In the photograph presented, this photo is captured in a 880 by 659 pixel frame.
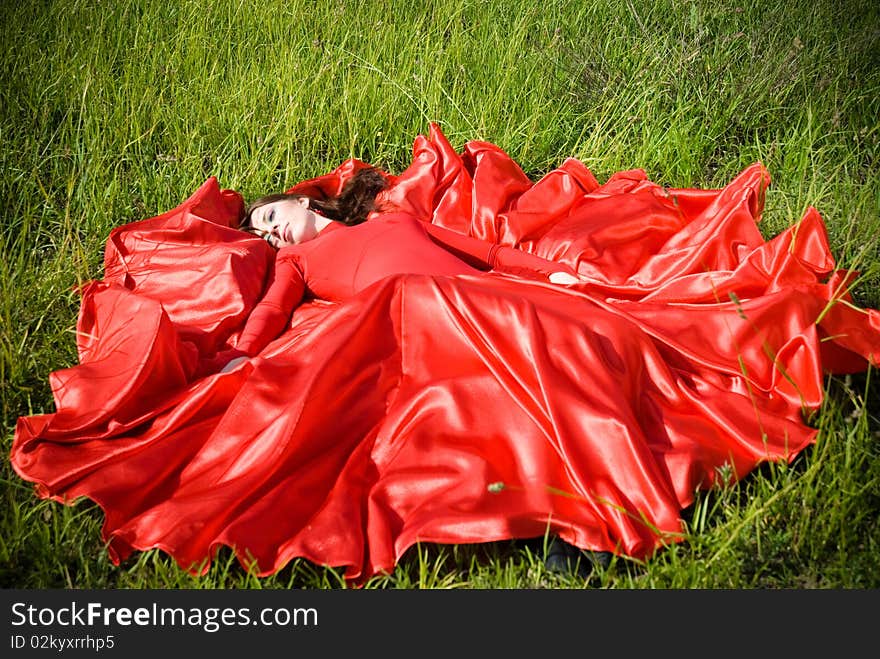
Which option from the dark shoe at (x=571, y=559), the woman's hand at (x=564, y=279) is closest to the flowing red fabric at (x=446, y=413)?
the dark shoe at (x=571, y=559)

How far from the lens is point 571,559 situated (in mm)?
2334

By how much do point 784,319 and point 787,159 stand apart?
5.17ft

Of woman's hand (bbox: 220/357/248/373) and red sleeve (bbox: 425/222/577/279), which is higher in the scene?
red sleeve (bbox: 425/222/577/279)

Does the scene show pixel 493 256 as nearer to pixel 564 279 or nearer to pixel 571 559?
pixel 564 279

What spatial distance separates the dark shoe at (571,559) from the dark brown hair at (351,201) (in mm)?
1911

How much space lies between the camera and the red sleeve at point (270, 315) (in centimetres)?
307

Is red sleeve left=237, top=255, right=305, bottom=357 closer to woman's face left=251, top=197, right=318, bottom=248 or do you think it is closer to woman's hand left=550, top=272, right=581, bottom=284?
woman's face left=251, top=197, right=318, bottom=248

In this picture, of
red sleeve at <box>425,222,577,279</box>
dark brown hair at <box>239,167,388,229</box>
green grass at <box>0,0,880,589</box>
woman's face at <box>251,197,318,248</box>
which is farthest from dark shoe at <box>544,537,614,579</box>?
dark brown hair at <box>239,167,388,229</box>

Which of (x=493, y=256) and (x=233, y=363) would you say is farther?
(x=493, y=256)

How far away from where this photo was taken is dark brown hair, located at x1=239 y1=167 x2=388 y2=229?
3.77 meters

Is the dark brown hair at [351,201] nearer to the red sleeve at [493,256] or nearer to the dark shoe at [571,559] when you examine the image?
the red sleeve at [493,256]

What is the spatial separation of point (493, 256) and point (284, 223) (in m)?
0.85

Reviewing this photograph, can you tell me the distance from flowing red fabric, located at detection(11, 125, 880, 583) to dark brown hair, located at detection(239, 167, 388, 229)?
77 cm

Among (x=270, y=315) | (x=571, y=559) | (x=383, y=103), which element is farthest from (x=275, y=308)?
(x=383, y=103)
